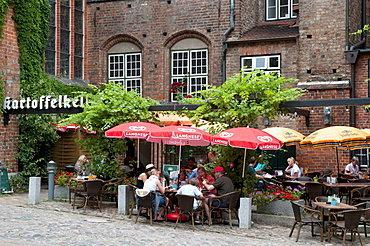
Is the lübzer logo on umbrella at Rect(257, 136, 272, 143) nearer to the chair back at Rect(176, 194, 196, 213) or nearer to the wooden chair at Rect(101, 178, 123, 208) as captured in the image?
the chair back at Rect(176, 194, 196, 213)

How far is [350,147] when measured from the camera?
59.5 feet

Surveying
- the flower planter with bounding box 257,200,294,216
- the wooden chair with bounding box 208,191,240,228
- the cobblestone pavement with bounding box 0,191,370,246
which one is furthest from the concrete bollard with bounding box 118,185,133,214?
the flower planter with bounding box 257,200,294,216

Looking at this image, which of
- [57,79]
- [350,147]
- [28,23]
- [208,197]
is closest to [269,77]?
[208,197]

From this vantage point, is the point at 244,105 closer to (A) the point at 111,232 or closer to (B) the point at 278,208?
(B) the point at 278,208

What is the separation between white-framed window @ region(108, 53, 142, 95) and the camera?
25312 mm

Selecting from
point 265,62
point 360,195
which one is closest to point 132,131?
point 360,195

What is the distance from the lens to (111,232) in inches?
450

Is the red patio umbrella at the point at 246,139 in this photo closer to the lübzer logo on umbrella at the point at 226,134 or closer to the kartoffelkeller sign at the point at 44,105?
the lübzer logo on umbrella at the point at 226,134

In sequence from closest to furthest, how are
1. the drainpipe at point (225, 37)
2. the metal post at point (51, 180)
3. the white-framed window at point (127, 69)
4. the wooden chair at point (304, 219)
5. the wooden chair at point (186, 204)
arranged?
the wooden chair at point (304, 219)
the wooden chair at point (186, 204)
the metal post at point (51, 180)
the drainpipe at point (225, 37)
the white-framed window at point (127, 69)

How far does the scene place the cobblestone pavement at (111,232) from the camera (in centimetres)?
1059

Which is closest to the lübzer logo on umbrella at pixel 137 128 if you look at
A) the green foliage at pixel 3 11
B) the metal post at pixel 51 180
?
the metal post at pixel 51 180

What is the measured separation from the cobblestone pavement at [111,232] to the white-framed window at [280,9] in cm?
1362

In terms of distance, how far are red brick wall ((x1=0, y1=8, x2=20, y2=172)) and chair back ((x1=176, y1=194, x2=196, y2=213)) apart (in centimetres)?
904

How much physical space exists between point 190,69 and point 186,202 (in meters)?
12.9
